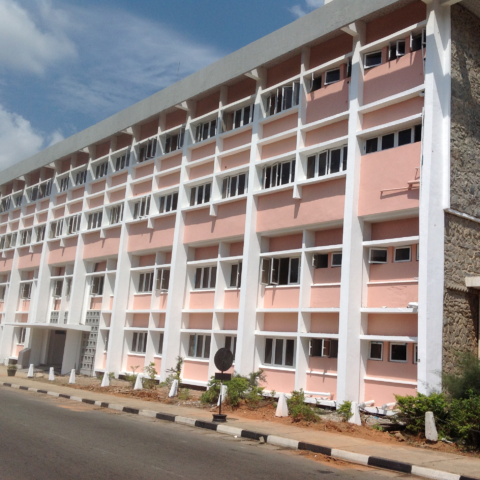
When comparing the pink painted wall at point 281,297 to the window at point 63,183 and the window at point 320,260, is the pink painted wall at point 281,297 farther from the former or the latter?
the window at point 63,183

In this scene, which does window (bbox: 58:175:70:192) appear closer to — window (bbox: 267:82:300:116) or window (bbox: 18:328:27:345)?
window (bbox: 18:328:27:345)

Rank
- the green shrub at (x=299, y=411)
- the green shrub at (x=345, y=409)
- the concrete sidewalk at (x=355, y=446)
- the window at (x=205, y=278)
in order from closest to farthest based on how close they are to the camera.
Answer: the concrete sidewalk at (x=355, y=446) < the green shrub at (x=299, y=411) < the green shrub at (x=345, y=409) < the window at (x=205, y=278)

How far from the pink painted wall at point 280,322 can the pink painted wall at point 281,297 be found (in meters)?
0.34

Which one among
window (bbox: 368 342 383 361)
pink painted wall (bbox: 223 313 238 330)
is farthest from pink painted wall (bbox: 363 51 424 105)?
pink painted wall (bbox: 223 313 238 330)

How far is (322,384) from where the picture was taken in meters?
18.8

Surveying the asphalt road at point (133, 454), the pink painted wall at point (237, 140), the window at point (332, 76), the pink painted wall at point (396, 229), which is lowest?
the asphalt road at point (133, 454)

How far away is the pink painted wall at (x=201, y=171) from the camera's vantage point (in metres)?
25.0

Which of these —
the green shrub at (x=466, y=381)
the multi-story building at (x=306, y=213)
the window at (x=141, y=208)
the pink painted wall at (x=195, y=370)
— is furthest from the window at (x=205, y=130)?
the green shrub at (x=466, y=381)

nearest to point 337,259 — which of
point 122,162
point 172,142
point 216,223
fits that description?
point 216,223

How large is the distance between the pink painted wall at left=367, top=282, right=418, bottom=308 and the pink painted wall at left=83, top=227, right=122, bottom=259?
15.4 meters

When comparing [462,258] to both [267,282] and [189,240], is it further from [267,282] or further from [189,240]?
[189,240]

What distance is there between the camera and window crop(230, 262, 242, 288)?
22.9 metres

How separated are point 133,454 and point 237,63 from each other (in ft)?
57.5

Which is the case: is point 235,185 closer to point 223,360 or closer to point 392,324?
point 392,324
